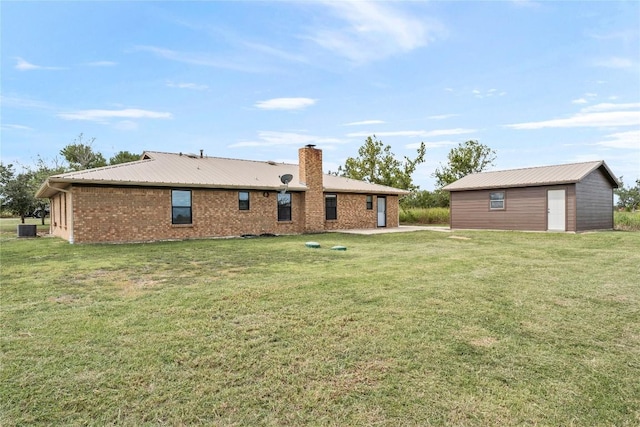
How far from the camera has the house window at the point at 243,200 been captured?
16.6m

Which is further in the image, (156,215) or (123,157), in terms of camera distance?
(123,157)

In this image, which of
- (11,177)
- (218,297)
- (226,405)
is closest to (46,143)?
(11,177)

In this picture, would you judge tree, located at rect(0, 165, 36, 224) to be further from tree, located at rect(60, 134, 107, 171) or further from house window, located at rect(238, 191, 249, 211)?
house window, located at rect(238, 191, 249, 211)

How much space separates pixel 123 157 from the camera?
120ft

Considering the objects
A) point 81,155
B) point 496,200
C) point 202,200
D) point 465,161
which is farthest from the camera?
point 465,161

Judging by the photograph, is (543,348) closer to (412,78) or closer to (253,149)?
(412,78)

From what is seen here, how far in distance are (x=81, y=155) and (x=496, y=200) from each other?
3408 cm

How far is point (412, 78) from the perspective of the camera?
1652cm

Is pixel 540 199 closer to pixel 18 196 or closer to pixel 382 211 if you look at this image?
pixel 382 211

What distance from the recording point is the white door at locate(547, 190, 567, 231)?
17453 millimetres

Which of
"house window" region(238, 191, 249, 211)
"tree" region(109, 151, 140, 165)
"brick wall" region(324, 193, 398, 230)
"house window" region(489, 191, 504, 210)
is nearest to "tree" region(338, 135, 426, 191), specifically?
"brick wall" region(324, 193, 398, 230)

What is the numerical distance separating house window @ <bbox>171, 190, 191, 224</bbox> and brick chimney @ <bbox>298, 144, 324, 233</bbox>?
5589 millimetres

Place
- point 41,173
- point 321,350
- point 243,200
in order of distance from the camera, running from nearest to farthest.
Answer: point 321,350
point 243,200
point 41,173

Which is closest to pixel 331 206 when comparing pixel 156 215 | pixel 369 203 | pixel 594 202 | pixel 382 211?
pixel 369 203
